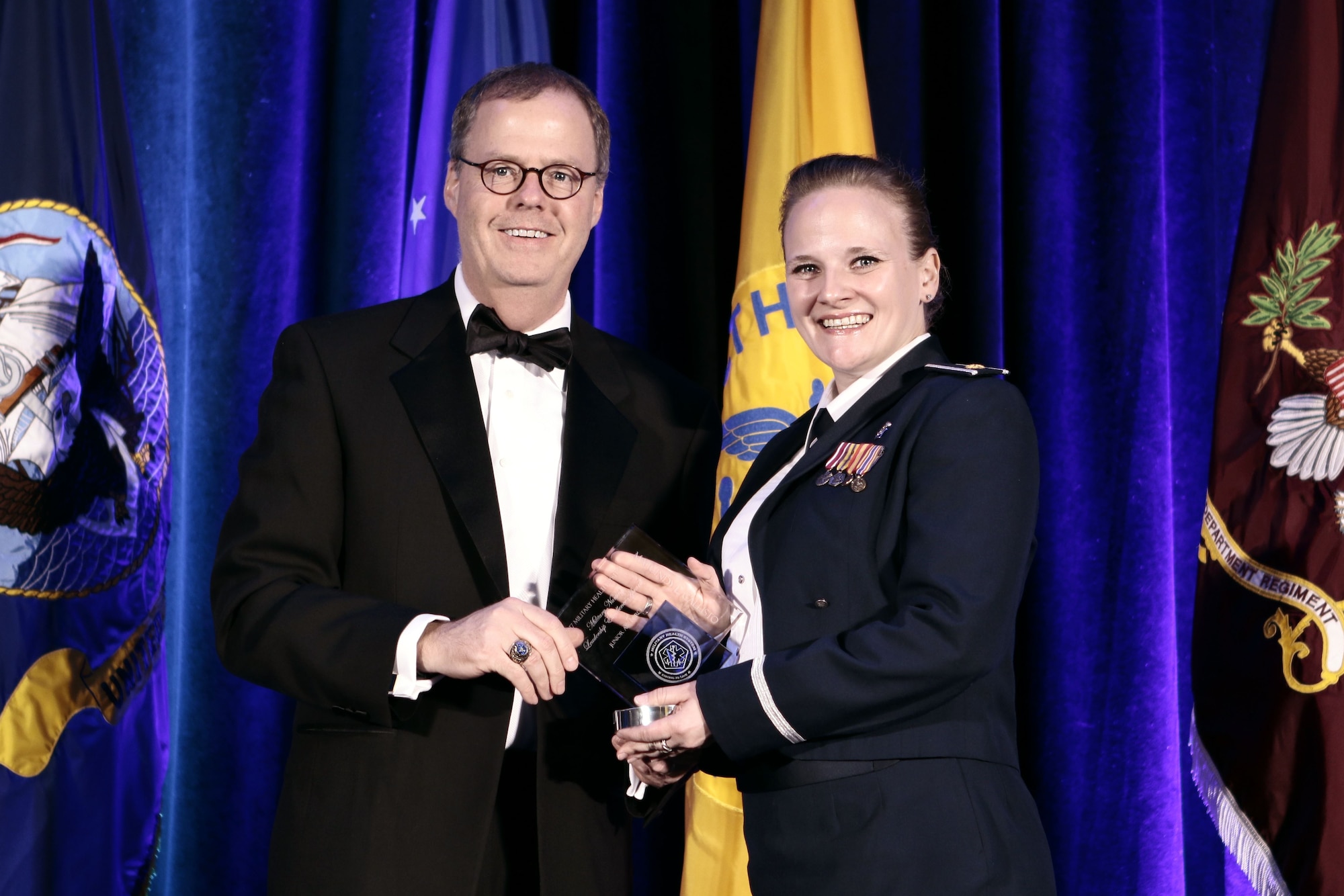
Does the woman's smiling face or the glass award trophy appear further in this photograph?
the woman's smiling face

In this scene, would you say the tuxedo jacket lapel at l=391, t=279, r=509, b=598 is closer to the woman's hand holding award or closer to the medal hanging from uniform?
the woman's hand holding award

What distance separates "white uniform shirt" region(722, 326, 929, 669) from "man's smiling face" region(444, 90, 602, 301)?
59 cm

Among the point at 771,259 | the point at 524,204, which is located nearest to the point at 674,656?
the point at 524,204

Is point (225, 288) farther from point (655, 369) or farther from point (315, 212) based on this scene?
point (655, 369)

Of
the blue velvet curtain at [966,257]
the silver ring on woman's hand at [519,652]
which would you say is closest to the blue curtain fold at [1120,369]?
the blue velvet curtain at [966,257]

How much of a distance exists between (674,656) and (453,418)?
58cm

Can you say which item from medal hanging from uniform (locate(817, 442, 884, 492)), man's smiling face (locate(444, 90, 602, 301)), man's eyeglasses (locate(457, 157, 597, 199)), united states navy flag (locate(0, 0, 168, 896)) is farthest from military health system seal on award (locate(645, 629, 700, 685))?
united states navy flag (locate(0, 0, 168, 896))

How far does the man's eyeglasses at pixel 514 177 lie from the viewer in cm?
235

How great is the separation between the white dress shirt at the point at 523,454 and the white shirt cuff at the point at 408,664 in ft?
0.74

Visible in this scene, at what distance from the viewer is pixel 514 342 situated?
2250 mm

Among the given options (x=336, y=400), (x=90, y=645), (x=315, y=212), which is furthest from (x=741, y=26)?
(x=90, y=645)

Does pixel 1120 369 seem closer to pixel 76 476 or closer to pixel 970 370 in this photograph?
pixel 970 370

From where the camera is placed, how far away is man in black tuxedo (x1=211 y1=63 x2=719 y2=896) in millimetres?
1955

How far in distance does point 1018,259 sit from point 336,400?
2126 millimetres
